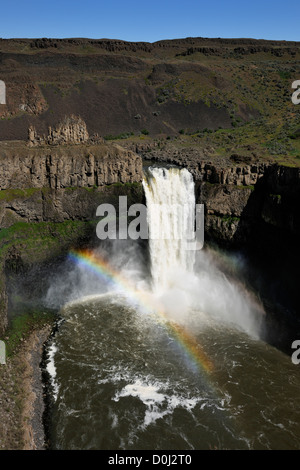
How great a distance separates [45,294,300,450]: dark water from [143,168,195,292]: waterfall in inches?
310

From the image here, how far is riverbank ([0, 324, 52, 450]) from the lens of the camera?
76.1 ft

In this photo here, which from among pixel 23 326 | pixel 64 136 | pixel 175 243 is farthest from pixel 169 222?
pixel 23 326

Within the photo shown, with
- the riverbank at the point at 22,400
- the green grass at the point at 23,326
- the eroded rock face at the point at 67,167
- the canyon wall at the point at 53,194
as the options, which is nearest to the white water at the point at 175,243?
the canyon wall at the point at 53,194

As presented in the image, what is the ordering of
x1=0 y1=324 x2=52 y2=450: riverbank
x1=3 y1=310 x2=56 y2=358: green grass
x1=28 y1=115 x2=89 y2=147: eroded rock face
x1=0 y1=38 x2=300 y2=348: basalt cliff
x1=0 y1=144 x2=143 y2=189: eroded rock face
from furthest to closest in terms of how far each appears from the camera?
x1=28 y1=115 x2=89 y2=147: eroded rock face < x1=0 y1=144 x2=143 y2=189: eroded rock face < x1=0 y1=38 x2=300 y2=348: basalt cliff < x1=3 y1=310 x2=56 y2=358: green grass < x1=0 y1=324 x2=52 y2=450: riverbank

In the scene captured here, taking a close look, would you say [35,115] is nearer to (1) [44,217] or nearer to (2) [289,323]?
(1) [44,217]

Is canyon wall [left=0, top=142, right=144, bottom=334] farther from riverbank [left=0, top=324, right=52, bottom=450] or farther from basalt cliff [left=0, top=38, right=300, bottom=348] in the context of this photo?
riverbank [left=0, top=324, right=52, bottom=450]

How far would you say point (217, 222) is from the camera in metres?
41.8

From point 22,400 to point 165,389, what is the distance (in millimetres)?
10312

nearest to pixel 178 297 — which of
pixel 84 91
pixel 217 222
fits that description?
pixel 217 222

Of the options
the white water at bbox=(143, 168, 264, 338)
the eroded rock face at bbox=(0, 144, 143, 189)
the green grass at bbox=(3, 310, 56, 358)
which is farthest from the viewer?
the white water at bbox=(143, 168, 264, 338)

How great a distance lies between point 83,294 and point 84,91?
196ft

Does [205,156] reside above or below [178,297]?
above

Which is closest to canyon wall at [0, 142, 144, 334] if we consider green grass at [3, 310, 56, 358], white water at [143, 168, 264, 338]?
white water at [143, 168, 264, 338]

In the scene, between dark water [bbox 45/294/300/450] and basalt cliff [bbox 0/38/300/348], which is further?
basalt cliff [bbox 0/38/300/348]
